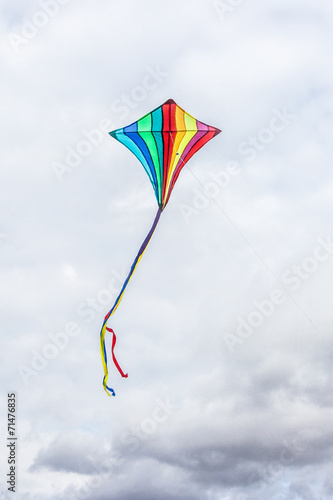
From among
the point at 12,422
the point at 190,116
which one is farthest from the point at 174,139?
the point at 12,422

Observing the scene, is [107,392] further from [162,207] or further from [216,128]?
[216,128]

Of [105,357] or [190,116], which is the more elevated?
[190,116]

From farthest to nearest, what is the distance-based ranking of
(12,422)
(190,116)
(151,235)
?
1. (12,422)
2. (190,116)
3. (151,235)

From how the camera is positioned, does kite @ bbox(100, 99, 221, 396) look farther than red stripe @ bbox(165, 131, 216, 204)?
No

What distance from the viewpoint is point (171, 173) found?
31.9 m

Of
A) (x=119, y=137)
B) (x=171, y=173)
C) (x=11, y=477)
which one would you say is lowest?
(x=11, y=477)

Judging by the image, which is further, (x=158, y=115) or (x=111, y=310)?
(x=158, y=115)

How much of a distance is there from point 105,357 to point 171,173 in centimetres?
1007

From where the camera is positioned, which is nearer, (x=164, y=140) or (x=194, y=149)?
(x=164, y=140)

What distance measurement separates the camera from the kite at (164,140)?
30531 mm

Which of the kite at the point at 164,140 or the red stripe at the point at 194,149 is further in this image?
the red stripe at the point at 194,149

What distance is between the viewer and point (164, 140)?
103 feet

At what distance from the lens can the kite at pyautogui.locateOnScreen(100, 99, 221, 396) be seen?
30531 millimetres

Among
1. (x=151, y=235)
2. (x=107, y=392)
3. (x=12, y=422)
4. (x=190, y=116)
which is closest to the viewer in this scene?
(x=107, y=392)
